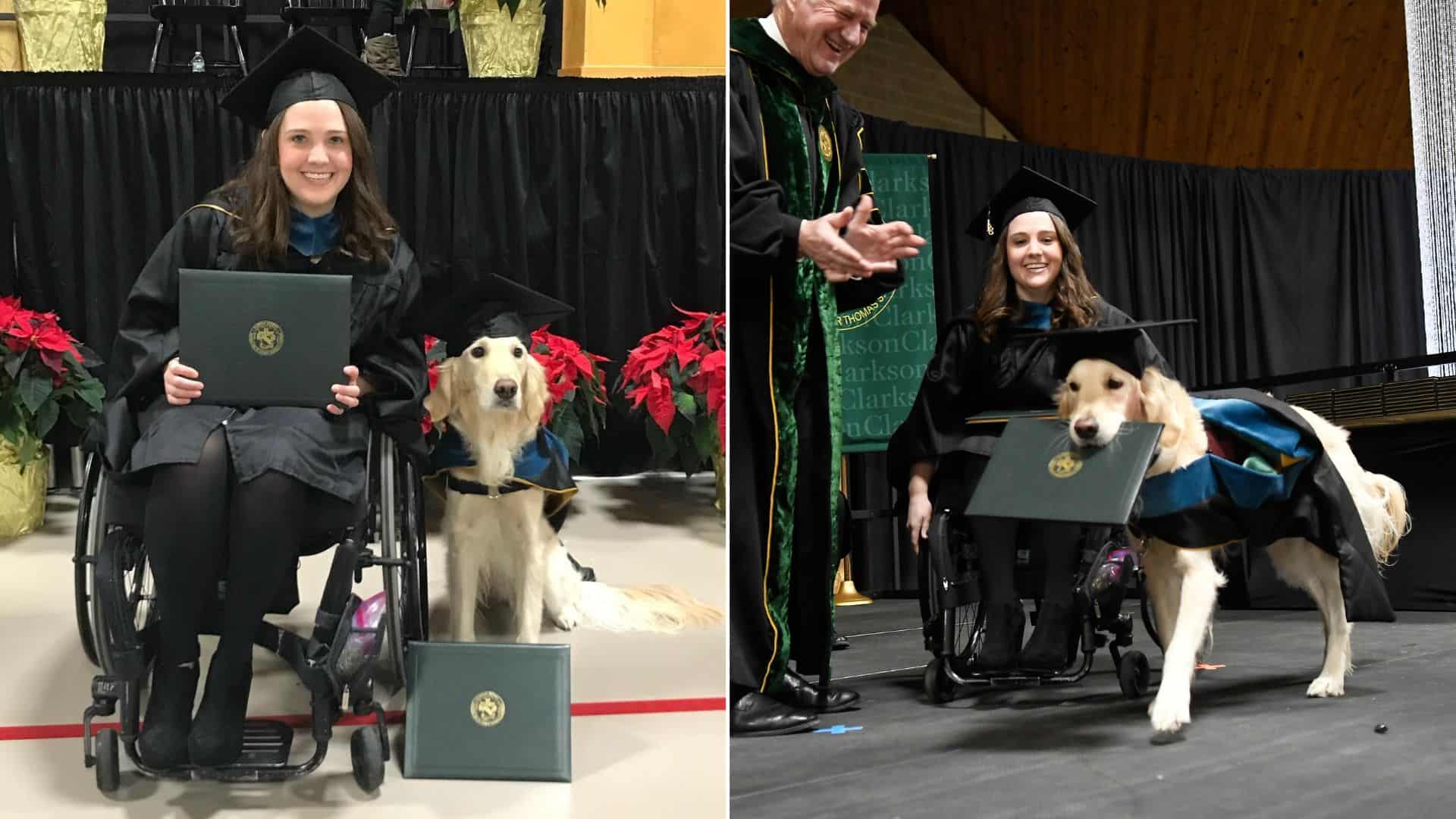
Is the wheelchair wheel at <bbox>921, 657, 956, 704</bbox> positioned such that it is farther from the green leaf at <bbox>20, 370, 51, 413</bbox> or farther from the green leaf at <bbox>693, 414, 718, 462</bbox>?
the green leaf at <bbox>20, 370, 51, 413</bbox>

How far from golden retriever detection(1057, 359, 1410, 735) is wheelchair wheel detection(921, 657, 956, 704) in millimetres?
484

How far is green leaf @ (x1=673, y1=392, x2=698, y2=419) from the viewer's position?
3.25m

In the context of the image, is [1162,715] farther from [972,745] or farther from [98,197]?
[98,197]

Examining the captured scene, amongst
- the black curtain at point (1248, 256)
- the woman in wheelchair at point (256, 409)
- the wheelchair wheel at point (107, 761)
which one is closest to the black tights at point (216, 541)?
the woman in wheelchair at point (256, 409)

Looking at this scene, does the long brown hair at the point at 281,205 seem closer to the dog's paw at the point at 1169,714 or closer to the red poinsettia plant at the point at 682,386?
the red poinsettia plant at the point at 682,386

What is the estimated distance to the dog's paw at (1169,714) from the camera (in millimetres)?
2285

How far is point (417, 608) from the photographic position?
8.14 ft

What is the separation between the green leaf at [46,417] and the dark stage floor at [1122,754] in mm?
1805

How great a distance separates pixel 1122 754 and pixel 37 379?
248 cm

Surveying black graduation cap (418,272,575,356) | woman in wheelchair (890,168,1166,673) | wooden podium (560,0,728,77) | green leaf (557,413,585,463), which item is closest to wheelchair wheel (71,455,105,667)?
black graduation cap (418,272,575,356)

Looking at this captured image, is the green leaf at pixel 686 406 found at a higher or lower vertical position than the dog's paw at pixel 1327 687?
higher

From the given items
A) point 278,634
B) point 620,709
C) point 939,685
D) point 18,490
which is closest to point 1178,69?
point 939,685

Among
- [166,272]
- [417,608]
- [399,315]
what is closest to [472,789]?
[417,608]

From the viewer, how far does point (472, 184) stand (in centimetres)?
322
